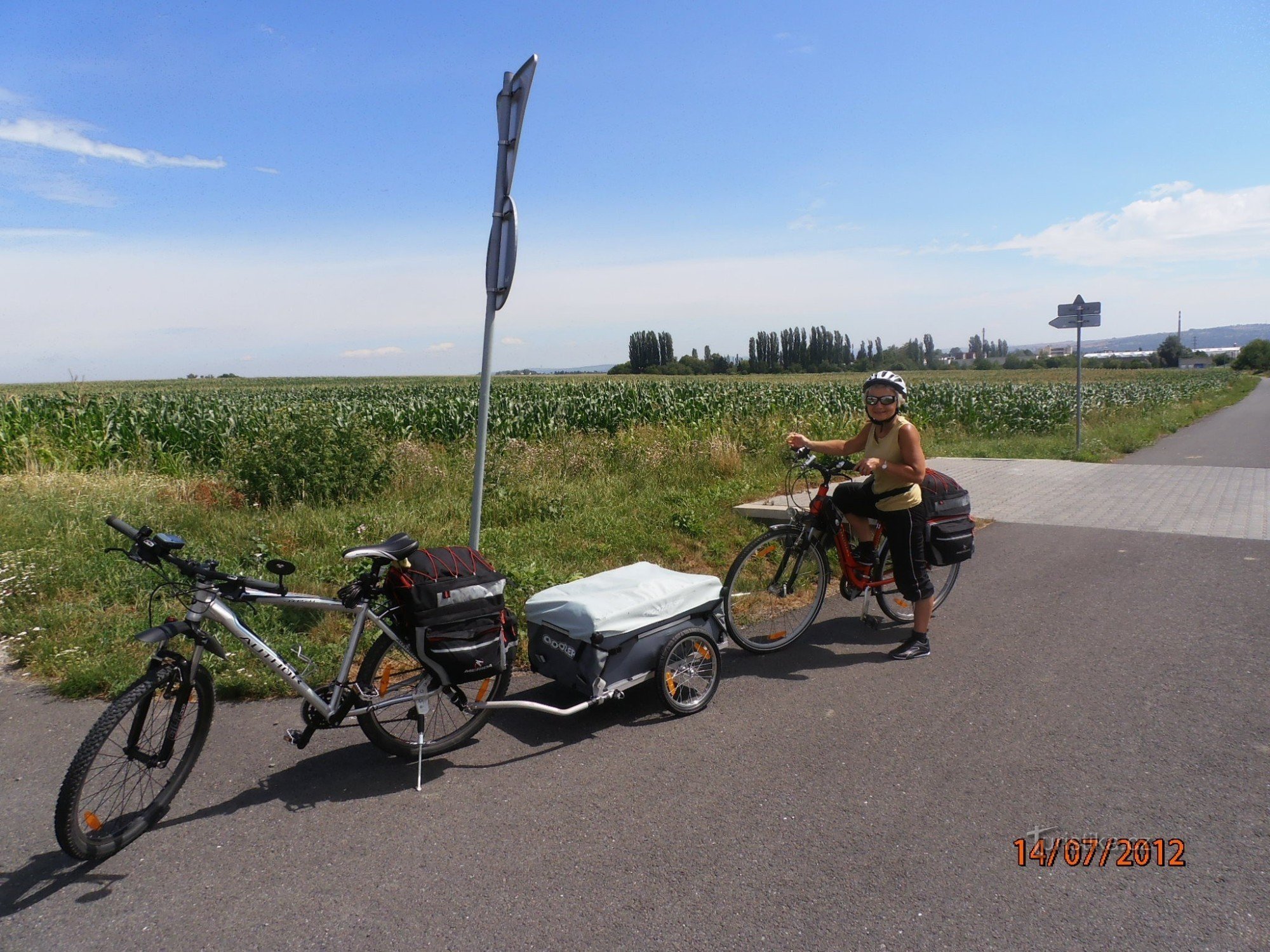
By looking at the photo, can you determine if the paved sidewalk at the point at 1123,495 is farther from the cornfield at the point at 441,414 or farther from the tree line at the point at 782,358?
the tree line at the point at 782,358

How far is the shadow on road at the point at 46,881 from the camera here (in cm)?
292

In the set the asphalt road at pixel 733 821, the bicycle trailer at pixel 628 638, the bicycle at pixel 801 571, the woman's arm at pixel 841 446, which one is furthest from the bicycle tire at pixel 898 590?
the bicycle trailer at pixel 628 638

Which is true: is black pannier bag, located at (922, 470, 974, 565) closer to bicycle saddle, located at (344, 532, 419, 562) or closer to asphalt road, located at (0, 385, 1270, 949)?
asphalt road, located at (0, 385, 1270, 949)

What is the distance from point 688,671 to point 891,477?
179 centimetres

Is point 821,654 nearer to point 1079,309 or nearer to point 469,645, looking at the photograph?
point 469,645

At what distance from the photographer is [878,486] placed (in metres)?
5.37

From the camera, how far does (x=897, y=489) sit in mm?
5336

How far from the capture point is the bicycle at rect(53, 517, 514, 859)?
125 inches

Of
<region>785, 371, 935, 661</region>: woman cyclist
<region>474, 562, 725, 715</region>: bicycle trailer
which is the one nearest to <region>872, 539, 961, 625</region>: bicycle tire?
<region>785, 371, 935, 661</region>: woman cyclist

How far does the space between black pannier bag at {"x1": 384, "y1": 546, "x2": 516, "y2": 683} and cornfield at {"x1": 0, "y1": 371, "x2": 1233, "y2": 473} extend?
658cm

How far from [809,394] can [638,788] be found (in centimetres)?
2146
